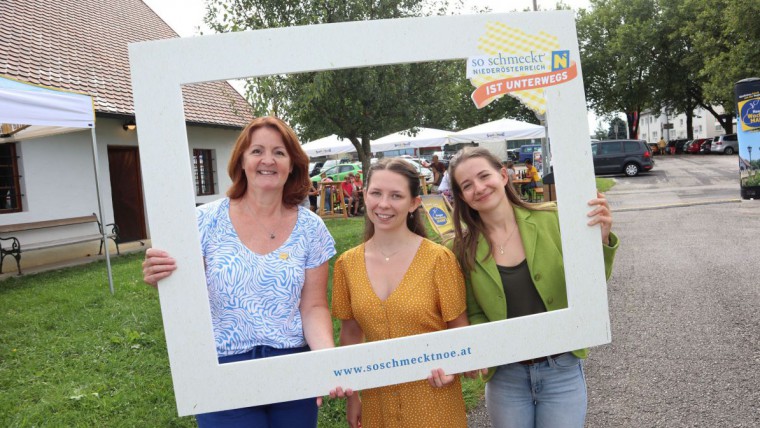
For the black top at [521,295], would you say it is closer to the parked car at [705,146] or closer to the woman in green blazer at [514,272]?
the woman in green blazer at [514,272]

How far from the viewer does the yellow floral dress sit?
1.91m

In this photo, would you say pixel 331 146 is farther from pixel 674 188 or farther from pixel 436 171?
pixel 674 188

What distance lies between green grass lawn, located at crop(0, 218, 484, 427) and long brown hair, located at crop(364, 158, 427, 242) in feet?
0.49

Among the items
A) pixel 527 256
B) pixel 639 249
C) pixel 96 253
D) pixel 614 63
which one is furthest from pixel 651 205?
pixel 614 63

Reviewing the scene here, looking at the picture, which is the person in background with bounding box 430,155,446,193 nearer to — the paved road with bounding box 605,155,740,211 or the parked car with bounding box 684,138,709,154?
the paved road with bounding box 605,155,740,211

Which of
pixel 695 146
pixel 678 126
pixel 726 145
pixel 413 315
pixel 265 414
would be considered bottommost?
pixel 265 414

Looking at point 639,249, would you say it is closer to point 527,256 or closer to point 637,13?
point 527,256

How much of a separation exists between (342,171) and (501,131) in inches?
81.7

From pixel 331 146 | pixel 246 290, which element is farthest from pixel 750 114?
pixel 246 290

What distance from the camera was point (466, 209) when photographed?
6.92ft

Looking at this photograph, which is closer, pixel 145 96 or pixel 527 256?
pixel 145 96

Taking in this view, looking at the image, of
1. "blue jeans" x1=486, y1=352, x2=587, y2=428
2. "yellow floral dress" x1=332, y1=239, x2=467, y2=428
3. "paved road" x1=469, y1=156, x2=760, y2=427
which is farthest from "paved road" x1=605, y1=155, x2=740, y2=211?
"yellow floral dress" x1=332, y1=239, x2=467, y2=428

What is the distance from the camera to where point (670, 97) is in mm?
45344

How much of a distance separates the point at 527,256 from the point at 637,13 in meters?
49.0
